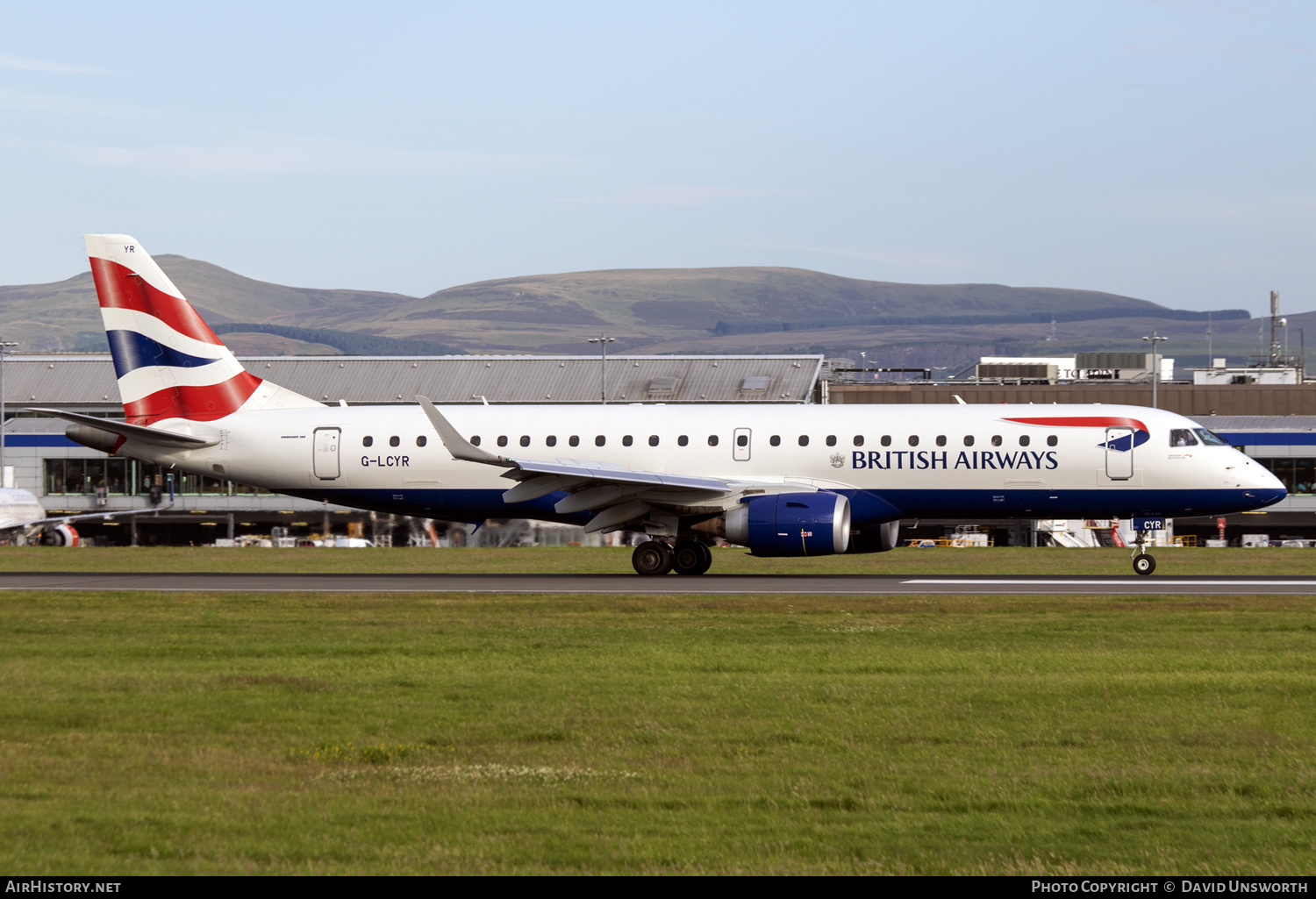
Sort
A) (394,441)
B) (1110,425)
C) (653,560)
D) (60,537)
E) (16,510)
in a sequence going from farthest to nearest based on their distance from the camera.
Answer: (60,537) < (16,510) < (394,441) < (653,560) < (1110,425)

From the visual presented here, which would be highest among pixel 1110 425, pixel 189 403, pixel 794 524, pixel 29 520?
pixel 189 403

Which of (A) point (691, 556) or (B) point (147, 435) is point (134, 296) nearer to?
(B) point (147, 435)

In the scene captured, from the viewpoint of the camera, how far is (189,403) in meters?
37.1

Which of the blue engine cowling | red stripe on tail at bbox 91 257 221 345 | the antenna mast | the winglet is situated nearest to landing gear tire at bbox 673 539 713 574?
the blue engine cowling

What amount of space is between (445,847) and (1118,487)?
89.5ft

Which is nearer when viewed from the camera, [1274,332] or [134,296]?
[134,296]

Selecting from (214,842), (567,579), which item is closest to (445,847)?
(214,842)

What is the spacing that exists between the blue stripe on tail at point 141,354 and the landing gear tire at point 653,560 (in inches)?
500

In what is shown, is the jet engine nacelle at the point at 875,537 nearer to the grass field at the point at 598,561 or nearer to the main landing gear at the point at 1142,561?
the grass field at the point at 598,561

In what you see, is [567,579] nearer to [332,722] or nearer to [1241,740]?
[332,722]

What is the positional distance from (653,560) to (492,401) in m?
55.1

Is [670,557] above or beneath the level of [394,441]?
beneath

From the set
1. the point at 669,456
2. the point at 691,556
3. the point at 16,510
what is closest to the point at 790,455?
the point at 669,456

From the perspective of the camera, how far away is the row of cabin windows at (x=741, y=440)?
1319 inches
